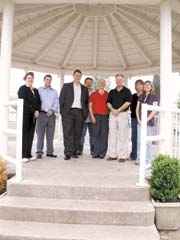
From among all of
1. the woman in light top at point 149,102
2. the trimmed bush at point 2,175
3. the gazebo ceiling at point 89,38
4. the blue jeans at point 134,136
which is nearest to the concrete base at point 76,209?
the trimmed bush at point 2,175

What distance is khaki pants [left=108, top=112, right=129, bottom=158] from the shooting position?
270 inches

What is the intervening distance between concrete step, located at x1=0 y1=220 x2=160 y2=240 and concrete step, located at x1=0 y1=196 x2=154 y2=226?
8 centimetres

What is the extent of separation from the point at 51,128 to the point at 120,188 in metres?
2.90

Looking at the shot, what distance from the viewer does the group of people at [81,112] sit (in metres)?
6.61

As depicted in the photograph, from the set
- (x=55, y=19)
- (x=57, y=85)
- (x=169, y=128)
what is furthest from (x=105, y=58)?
(x=169, y=128)

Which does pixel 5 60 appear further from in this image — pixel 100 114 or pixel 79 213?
pixel 79 213

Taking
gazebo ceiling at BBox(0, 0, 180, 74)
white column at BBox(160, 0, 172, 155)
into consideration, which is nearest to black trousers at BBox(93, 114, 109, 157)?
white column at BBox(160, 0, 172, 155)

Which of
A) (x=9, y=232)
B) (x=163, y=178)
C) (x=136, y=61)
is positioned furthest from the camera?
(x=136, y=61)

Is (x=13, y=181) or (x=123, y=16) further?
(x=123, y=16)

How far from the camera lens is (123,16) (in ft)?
30.1

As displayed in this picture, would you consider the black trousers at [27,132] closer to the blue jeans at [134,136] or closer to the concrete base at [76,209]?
the concrete base at [76,209]

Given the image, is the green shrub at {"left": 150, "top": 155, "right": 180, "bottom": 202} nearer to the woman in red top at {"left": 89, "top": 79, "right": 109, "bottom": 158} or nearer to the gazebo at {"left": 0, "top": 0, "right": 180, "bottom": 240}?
the gazebo at {"left": 0, "top": 0, "right": 180, "bottom": 240}

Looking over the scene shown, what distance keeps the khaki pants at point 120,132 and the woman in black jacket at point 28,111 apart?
4.91 ft

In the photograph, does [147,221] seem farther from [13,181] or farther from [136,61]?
[136,61]
